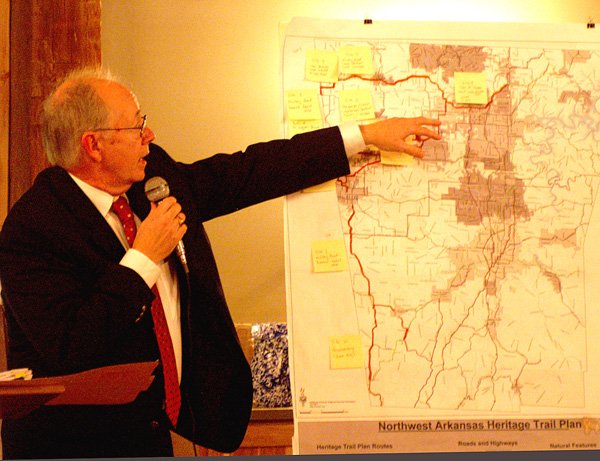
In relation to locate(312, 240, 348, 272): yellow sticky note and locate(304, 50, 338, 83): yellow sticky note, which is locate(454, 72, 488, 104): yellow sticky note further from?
locate(312, 240, 348, 272): yellow sticky note

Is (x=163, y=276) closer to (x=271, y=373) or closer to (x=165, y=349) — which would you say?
(x=165, y=349)

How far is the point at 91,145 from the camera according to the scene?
86.0 inches

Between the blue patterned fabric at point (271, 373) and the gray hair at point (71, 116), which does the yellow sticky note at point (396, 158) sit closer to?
the gray hair at point (71, 116)

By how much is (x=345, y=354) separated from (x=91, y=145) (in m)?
0.91

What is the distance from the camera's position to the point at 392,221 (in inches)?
94.1

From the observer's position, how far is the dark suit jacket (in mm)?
2004

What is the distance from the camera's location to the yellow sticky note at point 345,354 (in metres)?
2.34

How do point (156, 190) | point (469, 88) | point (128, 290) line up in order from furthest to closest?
1. point (469, 88)
2. point (156, 190)
3. point (128, 290)

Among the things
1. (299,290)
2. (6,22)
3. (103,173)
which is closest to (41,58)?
(6,22)

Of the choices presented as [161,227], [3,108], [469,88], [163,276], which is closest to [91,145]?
[161,227]

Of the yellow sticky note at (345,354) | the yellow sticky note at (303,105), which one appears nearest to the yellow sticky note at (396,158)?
the yellow sticky note at (303,105)

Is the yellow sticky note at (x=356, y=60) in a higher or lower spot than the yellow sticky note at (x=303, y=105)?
higher

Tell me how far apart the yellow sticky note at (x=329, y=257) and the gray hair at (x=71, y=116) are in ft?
2.27

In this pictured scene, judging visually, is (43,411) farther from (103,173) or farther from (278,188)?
(278,188)
